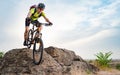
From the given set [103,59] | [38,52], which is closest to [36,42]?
[38,52]

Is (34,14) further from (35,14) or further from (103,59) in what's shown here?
(103,59)

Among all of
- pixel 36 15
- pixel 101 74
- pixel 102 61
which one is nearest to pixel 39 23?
pixel 36 15

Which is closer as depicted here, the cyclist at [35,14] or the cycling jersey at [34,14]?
the cyclist at [35,14]

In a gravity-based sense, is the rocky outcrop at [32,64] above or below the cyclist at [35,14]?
below

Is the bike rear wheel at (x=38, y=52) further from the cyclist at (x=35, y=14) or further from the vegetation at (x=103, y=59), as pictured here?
the vegetation at (x=103, y=59)

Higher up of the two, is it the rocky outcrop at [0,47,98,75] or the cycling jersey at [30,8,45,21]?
the cycling jersey at [30,8,45,21]

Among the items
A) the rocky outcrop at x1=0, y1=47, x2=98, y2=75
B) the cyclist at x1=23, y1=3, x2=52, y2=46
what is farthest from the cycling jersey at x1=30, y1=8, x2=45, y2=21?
the rocky outcrop at x1=0, y1=47, x2=98, y2=75

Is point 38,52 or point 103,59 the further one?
point 103,59

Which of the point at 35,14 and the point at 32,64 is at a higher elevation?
the point at 35,14

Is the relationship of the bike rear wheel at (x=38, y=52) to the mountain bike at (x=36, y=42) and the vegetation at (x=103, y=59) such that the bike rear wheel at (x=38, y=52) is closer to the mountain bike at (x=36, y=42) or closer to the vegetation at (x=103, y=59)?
the mountain bike at (x=36, y=42)

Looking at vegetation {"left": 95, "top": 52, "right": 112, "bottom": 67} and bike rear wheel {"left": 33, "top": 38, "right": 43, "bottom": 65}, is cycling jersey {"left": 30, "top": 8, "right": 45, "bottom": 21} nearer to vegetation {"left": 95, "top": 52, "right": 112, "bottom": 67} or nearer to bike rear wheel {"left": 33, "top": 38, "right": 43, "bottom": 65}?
bike rear wheel {"left": 33, "top": 38, "right": 43, "bottom": 65}

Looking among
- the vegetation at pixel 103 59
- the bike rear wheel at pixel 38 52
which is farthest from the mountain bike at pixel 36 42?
the vegetation at pixel 103 59

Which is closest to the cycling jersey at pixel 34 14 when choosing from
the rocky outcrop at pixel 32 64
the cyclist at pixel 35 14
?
the cyclist at pixel 35 14

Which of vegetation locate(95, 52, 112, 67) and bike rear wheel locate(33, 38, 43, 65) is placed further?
vegetation locate(95, 52, 112, 67)
